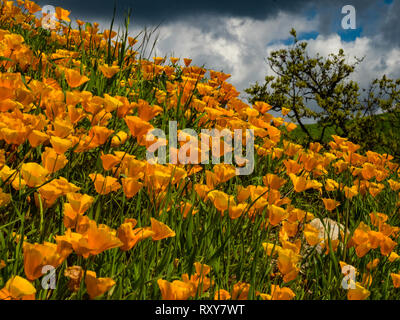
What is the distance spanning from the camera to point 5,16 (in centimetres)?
491

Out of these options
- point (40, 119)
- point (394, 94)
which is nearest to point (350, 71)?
point (394, 94)

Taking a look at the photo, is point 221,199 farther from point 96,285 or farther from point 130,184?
point 96,285

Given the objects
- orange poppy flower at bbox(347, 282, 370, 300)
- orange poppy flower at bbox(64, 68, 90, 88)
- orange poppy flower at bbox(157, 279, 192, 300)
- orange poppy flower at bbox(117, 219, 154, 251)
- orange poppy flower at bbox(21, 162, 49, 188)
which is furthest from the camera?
orange poppy flower at bbox(64, 68, 90, 88)

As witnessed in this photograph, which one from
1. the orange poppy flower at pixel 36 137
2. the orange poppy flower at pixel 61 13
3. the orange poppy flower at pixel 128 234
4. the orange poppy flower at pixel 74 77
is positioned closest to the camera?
the orange poppy flower at pixel 128 234

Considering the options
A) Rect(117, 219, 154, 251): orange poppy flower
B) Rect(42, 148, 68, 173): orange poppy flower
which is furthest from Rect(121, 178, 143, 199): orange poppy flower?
Rect(117, 219, 154, 251): orange poppy flower

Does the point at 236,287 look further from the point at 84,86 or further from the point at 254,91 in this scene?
the point at 254,91

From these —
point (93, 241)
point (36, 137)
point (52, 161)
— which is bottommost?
point (93, 241)

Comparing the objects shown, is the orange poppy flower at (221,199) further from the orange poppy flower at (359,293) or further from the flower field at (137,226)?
the orange poppy flower at (359,293)

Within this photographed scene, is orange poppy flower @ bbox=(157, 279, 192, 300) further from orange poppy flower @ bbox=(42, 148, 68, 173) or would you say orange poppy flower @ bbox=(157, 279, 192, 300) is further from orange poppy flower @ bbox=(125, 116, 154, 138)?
orange poppy flower @ bbox=(125, 116, 154, 138)

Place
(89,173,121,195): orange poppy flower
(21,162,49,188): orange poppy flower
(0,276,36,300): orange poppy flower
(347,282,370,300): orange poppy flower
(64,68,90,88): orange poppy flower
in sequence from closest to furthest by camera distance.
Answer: (0,276,36,300): orange poppy flower < (347,282,370,300): orange poppy flower < (21,162,49,188): orange poppy flower < (89,173,121,195): orange poppy flower < (64,68,90,88): orange poppy flower

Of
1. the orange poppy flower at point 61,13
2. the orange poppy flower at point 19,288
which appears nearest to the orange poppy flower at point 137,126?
the orange poppy flower at point 19,288

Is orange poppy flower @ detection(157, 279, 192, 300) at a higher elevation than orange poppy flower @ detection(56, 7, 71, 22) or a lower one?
lower

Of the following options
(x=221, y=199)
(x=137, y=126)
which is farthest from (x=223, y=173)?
(x=137, y=126)
